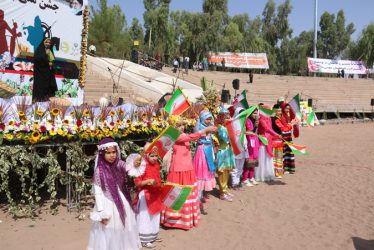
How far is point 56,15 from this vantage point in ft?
37.4

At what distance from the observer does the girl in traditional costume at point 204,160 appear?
18.8 feet

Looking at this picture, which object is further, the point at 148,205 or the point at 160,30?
the point at 160,30

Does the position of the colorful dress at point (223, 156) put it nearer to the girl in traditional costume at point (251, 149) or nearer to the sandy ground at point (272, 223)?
the sandy ground at point (272, 223)

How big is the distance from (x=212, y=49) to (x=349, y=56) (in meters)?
29.4

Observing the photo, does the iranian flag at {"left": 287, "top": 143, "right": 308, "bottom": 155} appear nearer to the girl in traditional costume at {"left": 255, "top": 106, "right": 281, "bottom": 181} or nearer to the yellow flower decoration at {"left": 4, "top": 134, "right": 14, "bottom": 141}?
the girl in traditional costume at {"left": 255, "top": 106, "right": 281, "bottom": 181}

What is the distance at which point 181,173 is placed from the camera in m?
5.04

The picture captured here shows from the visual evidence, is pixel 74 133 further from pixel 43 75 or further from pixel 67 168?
pixel 43 75

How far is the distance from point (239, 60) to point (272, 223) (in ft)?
112

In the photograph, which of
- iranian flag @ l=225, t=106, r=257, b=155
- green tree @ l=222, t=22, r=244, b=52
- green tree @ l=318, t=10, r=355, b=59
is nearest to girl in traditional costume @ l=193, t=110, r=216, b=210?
iranian flag @ l=225, t=106, r=257, b=155

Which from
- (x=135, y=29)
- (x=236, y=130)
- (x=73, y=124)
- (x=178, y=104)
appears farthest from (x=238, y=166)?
(x=135, y=29)

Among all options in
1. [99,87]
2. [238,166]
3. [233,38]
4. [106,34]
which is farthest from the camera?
[233,38]

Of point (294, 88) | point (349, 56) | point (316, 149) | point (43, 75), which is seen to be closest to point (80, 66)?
point (43, 75)

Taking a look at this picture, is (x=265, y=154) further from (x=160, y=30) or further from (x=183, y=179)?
(x=160, y=30)

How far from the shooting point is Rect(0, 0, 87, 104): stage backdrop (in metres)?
10.3
